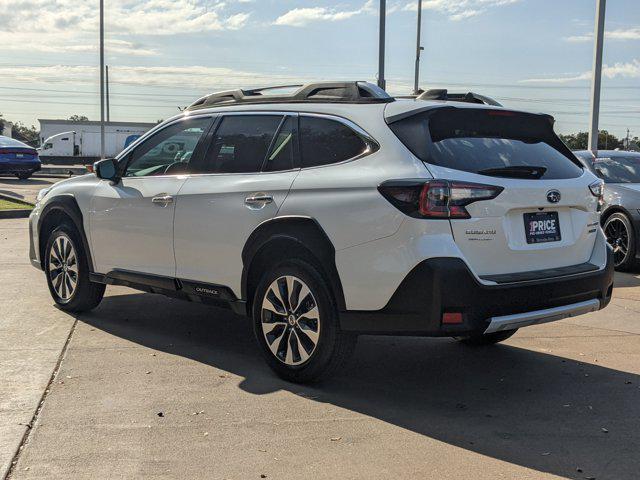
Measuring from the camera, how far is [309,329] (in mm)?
4805

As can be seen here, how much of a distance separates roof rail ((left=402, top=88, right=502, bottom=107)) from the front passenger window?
1.72m

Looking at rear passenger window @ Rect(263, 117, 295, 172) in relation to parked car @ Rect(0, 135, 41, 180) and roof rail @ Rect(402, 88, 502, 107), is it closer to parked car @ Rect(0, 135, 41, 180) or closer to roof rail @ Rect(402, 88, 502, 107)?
roof rail @ Rect(402, 88, 502, 107)

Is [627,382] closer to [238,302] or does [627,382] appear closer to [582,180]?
[582,180]

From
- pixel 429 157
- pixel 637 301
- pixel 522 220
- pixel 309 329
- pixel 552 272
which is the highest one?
pixel 429 157

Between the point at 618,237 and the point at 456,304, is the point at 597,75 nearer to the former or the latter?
the point at 618,237

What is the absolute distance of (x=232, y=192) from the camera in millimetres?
5301

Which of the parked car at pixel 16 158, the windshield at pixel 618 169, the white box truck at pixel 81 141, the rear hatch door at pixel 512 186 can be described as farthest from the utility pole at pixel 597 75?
the white box truck at pixel 81 141

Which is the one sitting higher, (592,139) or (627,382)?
(592,139)

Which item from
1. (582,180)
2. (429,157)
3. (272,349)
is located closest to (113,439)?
(272,349)

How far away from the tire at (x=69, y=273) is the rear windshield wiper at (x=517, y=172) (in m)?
3.87

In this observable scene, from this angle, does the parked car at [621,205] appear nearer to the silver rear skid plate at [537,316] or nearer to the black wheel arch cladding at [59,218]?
the silver rear skid plate at [537,316]

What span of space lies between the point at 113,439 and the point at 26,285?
4.77 meters

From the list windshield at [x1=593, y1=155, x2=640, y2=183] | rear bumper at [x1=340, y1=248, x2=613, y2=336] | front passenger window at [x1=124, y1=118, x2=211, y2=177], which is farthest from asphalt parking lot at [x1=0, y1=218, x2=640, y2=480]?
windshield at [x1=593, y1=155, x2=640, y2=183]

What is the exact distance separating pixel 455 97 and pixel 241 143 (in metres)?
1.56
